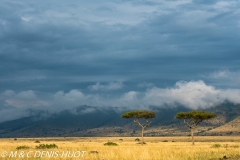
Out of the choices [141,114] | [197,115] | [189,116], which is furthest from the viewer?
[141,114]

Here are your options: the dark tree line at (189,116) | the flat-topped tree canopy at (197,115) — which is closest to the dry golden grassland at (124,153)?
the dark tree line at (189,116)

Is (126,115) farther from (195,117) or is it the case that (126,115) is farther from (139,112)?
(195,117)

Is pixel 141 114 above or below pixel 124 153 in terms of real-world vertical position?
above

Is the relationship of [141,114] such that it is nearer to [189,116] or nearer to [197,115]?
[189,116]

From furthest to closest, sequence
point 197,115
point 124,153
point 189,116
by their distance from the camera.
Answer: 1. point 189,116
2. point 197,115
3. point 124,153

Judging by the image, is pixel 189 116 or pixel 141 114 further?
pixel 141 114

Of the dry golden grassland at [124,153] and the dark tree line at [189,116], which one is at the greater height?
the dark tree line at [189,116]

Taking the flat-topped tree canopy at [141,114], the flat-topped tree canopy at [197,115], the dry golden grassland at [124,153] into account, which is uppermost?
the flat-topped tree canopy at [141,114]

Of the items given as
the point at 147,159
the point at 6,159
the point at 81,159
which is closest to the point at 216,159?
the point at 147,159

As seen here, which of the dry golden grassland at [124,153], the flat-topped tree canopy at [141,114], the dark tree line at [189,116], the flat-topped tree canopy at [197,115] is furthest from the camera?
the flat-topped tree canopy at [141,114]

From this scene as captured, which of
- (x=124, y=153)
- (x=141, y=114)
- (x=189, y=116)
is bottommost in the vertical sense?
(x=124, y=153)

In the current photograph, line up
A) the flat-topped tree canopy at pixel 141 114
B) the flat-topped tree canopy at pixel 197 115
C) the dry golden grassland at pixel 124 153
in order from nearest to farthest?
the dry golden grassland at pixel 124 153 → the flat-topped tree canopy at pixel 197 115 → the flat-topped tree canopy at pixel 141 114

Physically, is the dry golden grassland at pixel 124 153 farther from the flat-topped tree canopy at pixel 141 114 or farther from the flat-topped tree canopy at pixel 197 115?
the flat-topped tree canopy at pixel 141 114

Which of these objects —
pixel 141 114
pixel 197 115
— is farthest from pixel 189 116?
pixel 141 114
